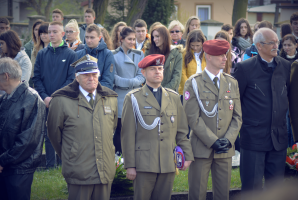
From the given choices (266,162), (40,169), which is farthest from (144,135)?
(40,169)

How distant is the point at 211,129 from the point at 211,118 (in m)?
0.14

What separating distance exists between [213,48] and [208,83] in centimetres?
46

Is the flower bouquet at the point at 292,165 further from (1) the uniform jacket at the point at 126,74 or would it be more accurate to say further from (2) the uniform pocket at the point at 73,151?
(2) the uniform pocket at the point at 73,151

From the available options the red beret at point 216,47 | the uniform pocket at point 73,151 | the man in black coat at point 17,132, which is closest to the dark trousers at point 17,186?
the man in black coat at point 17,132

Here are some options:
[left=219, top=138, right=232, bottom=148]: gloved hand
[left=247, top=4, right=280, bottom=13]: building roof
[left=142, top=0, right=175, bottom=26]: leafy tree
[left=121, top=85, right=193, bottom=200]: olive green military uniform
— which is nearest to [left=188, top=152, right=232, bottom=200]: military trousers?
[left=219, top=138, right=232, bottom=148]: gloved hand

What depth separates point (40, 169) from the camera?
647 centimetres

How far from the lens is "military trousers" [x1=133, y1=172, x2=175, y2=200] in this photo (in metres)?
4.21

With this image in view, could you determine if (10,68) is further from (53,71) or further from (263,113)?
(263,113)

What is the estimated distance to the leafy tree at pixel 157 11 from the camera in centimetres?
2295

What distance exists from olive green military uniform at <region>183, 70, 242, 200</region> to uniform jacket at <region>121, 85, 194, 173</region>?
245 millimetres

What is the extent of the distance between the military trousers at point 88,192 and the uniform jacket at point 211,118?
4.04 ft

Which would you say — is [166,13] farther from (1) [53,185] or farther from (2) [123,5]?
(1) [53,185]

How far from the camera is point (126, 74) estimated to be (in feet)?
21.5

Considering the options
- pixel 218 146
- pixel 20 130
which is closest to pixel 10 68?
pixel 20 130
